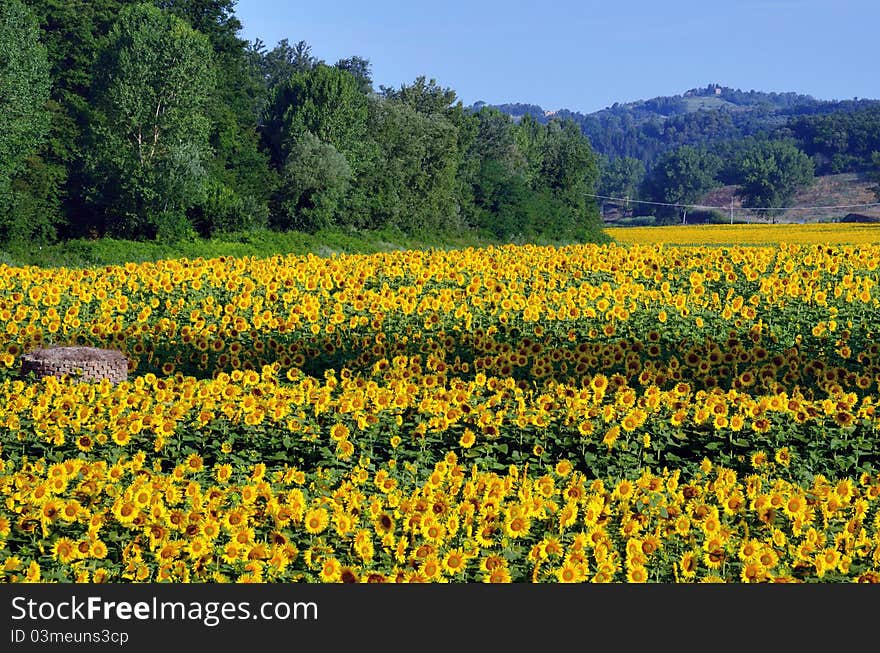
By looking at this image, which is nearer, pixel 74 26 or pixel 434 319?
pixel 434 319

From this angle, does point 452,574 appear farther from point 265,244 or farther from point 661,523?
point 265,244

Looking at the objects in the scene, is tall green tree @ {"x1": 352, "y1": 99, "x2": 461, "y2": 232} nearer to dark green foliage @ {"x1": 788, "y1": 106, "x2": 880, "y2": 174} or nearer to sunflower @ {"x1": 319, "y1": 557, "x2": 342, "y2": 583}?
sunflower @ {"x1": 319, "y1": 557, "x2": 342, "y2": 583}

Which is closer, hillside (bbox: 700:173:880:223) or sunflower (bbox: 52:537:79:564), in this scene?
sunflower (bbox: 52:537:79:564)

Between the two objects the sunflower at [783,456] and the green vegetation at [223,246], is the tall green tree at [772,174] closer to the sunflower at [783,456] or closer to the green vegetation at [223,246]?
the green vegetation at [223,246]

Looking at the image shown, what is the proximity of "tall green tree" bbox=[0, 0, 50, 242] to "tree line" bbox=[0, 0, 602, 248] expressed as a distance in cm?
7

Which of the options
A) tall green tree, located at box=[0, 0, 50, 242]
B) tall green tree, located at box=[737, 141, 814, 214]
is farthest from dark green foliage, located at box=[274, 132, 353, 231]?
tall green tree, located at box=[737, 141, 814, 214]

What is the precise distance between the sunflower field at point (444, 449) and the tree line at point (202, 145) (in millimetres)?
24715

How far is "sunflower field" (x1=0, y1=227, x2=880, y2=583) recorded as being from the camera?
679 cm

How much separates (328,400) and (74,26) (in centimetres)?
4630

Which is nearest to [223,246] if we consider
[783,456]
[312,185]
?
[312,185]

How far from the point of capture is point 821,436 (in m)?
9.71

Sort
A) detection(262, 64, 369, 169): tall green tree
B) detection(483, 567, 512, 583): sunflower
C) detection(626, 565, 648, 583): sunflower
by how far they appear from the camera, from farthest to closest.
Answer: detection(262, 64, 369, 169): tall green tree, detection(626, 565, 648, 583): sunflower, detection(483, 567, 512, 583): sunflower

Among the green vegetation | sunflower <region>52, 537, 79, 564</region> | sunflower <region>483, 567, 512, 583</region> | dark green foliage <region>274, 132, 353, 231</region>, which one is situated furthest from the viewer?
dark green foliage <region>274, 132, 353, 231</region>

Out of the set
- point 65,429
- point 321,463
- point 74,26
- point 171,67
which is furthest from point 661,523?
point 74,26
